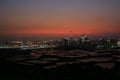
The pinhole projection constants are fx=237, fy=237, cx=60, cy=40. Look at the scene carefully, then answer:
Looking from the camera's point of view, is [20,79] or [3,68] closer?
[20,79]

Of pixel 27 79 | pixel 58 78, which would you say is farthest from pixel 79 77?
pixel 27 79

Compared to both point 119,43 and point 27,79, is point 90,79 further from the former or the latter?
point 119,43

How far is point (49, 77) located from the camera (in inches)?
A: 488

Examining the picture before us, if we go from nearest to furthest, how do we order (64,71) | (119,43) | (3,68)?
1. (64,71)
2. (3,68)
3. (119,43)

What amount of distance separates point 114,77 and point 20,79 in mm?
4884

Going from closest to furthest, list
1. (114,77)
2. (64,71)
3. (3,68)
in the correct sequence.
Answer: (114,77) → (64,71) → (3,68)

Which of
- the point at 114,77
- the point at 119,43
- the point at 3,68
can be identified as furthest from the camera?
the point at 119,43

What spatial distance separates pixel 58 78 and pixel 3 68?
20.1ft

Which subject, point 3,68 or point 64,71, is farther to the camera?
point 3,68

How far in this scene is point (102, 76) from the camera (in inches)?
482

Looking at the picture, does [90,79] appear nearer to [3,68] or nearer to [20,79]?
[20,79]

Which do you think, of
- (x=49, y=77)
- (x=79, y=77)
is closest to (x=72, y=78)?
(x=79, y=77)

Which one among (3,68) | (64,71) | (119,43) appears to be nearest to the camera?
(64,71)

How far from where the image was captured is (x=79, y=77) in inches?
487
